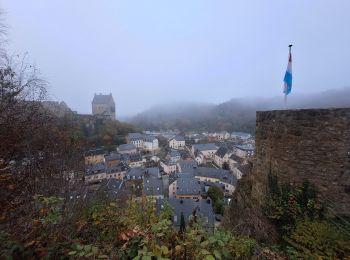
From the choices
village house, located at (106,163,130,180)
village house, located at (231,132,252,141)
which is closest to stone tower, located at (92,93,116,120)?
village house, located at (106,163,130,180)

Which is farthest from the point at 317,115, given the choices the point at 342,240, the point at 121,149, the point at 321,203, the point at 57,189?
the point at 121,149

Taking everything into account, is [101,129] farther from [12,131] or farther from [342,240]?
[342,240]

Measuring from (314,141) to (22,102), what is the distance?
7718 millimetres

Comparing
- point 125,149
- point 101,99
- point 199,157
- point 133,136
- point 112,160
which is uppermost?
point 101,99

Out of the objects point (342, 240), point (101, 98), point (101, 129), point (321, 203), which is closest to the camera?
point (342, 240)

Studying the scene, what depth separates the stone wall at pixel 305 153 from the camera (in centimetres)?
470

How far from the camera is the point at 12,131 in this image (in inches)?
229

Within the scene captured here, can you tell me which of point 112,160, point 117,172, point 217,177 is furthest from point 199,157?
point 117,172

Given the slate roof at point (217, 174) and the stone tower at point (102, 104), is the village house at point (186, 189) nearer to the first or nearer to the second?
the slate roof at point (217, 174)

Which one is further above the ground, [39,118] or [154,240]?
[39,118]

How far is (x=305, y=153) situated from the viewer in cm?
510

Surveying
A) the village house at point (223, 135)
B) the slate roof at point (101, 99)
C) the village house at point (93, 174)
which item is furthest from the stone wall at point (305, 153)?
the village house at point (223, 135)

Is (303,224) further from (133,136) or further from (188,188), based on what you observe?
(133,136)

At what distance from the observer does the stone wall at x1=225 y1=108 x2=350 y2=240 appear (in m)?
4.70
